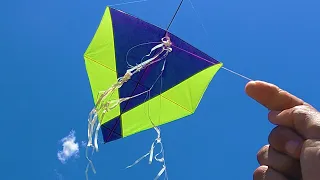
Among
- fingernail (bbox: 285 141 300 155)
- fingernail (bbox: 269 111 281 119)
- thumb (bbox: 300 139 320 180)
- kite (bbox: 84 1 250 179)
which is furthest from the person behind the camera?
kite (bbox: 84 1 250 179)

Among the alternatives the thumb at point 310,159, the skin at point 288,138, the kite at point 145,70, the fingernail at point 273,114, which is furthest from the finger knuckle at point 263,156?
the kite at point 145,70

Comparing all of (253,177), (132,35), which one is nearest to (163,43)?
(132,35)

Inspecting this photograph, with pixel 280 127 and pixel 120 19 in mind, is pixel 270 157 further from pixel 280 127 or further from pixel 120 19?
pixel 120 19

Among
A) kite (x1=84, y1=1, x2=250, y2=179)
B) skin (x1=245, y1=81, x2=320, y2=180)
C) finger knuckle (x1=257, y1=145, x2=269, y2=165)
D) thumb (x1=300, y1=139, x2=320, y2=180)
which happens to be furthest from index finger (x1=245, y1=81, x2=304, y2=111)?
kite (x1=84, y1=1, x2=250, y2=179)

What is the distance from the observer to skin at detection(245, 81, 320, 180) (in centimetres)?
125

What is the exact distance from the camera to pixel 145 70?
18.0ft

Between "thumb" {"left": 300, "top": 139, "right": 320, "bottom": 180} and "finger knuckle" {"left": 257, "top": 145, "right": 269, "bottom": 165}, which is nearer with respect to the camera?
"thumb" {"left": 300, "top": 139, "right": 320, "bottom": 180}

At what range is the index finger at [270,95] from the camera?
1.55 m

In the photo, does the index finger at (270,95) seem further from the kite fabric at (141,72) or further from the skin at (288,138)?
the kite fabric at (141,72)

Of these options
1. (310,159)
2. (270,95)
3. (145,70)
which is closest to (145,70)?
(145,70)

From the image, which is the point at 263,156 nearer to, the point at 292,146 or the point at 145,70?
the point at 292,146

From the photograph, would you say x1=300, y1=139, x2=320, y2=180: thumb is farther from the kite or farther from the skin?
the kite

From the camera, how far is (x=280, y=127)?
4.75ft

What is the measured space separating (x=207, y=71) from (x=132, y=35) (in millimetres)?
1180
